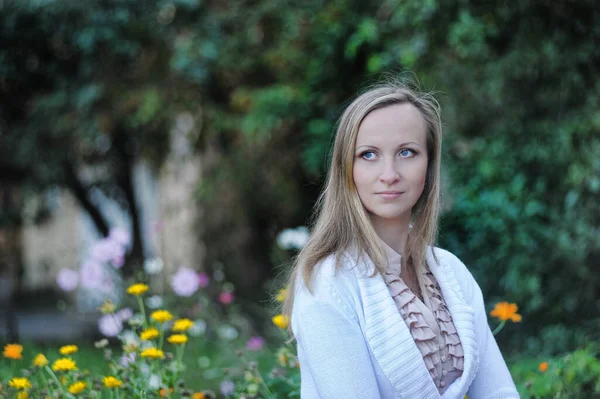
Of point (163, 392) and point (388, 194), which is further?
point (163, 392)

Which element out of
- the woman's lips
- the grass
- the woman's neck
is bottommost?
the grass

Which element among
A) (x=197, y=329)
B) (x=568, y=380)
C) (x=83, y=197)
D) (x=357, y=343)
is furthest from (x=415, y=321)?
(x=83, y=197)

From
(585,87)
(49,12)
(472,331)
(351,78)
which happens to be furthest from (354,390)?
(49,12)

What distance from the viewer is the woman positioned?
1.51 meters

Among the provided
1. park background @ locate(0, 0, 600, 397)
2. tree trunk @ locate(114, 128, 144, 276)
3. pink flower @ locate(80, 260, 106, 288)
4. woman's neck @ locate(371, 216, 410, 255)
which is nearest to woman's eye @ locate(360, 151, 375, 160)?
woman's neck @ locate(371, 216, 410, 255)

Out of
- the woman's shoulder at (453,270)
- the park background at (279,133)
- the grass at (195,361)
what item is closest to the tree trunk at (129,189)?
the park background at (279,133)

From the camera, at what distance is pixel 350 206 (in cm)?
164

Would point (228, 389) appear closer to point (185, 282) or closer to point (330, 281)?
point (185, 282)

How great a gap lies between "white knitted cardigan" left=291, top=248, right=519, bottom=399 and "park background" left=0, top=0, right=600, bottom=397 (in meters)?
0.96

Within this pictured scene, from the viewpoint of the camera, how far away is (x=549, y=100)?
4402 mm

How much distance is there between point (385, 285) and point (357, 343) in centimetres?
15

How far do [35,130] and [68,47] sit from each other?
0.79 metres

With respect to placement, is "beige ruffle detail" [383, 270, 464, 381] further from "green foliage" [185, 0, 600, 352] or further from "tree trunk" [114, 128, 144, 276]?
"tree trunk" [114, 128, 144, 276]

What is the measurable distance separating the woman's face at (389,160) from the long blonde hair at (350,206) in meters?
0.02
